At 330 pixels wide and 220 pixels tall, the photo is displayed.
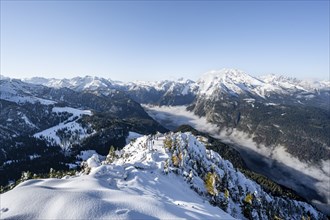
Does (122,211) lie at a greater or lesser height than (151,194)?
greater

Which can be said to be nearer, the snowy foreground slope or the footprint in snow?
the snowy foreground slope

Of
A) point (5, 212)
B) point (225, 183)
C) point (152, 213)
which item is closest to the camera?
point (5, 212)

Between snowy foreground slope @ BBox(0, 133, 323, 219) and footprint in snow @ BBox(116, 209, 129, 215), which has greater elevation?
footprint in snow @ BBox(116, 209, 129, 215)

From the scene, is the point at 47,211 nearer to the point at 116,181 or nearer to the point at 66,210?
the point at 66,210

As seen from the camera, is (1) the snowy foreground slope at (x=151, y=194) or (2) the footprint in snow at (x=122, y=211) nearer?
(1) the snowy foreground slope at (x=151, y=194)

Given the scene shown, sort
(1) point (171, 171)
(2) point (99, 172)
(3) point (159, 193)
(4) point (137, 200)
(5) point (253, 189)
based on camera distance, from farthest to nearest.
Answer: (5) point (253, 189) < (1) point (171, 171) < (2) point (99, 172) < (3) point (159, 193) < (4) point (137, 200)

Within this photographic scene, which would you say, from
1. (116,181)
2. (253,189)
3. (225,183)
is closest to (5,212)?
(116,181)

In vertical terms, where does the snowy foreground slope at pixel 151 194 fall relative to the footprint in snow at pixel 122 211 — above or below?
below

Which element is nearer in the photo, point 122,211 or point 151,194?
point 122,211
